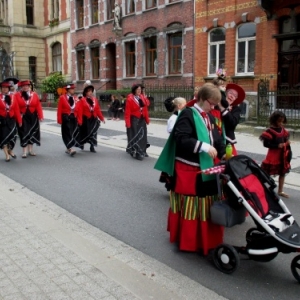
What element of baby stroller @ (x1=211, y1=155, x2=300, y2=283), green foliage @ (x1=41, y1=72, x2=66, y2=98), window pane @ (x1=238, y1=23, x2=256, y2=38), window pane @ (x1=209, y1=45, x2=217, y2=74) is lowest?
baby stroller @ (x1=211, y1=155, x2=300, y2=283)

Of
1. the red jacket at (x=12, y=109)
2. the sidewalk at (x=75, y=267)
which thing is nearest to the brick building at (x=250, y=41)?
the red jacket at (x=12, y=109)

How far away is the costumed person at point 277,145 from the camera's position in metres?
6.73

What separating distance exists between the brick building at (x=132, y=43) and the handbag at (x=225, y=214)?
18491mm

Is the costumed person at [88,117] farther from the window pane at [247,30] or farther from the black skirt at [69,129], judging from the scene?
the window pane at [247,30]

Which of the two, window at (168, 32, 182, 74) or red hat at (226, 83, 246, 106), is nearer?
red hat at (226, 83, 246, 106)

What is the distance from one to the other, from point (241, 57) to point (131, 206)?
14.8 m

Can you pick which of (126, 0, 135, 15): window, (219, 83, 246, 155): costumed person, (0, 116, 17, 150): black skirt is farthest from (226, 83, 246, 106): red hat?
(126, 0, 135, 15): window

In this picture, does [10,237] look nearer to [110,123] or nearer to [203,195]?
[203,195]

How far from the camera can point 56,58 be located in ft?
126

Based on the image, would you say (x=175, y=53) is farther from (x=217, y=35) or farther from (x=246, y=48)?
(x=246, y=48)

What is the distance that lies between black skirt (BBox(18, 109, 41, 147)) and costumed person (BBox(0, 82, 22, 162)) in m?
0.36

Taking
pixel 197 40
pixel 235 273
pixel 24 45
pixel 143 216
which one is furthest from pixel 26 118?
pixel 24 45

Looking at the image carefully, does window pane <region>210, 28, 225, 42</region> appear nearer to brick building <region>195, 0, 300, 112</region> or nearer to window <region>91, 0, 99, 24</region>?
brick building <region>195, 0, 300, 112</region>

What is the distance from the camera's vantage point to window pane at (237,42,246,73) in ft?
63.8
